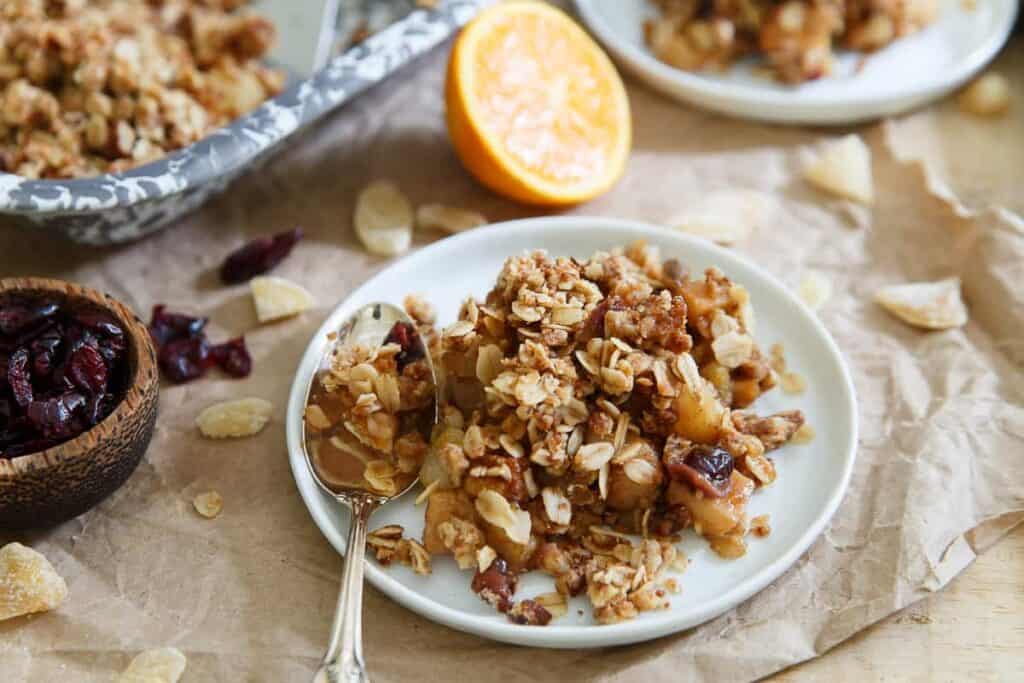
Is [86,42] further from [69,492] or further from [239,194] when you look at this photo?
[69,492]

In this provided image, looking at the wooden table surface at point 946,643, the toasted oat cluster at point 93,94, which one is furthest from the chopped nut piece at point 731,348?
the toasted oat cluster at point 93,94

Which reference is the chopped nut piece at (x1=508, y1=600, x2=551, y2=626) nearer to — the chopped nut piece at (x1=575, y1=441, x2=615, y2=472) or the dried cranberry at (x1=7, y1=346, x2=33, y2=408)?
the chopped nut piece at (x1=575, y1=441, x2=615, y2=472)

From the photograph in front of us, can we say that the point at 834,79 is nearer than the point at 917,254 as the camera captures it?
No

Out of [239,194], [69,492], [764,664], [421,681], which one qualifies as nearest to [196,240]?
[239,194]

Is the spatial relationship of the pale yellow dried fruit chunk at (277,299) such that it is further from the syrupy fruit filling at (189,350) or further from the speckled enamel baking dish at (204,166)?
Answer: the speckled enamel baking dish at (204,166)

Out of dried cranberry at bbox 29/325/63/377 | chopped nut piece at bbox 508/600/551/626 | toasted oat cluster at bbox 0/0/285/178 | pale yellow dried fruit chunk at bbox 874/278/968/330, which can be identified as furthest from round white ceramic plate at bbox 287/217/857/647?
toasted oat cluster at bbox 0/0/285/178

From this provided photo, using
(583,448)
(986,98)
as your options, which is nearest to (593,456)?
(583,448)
